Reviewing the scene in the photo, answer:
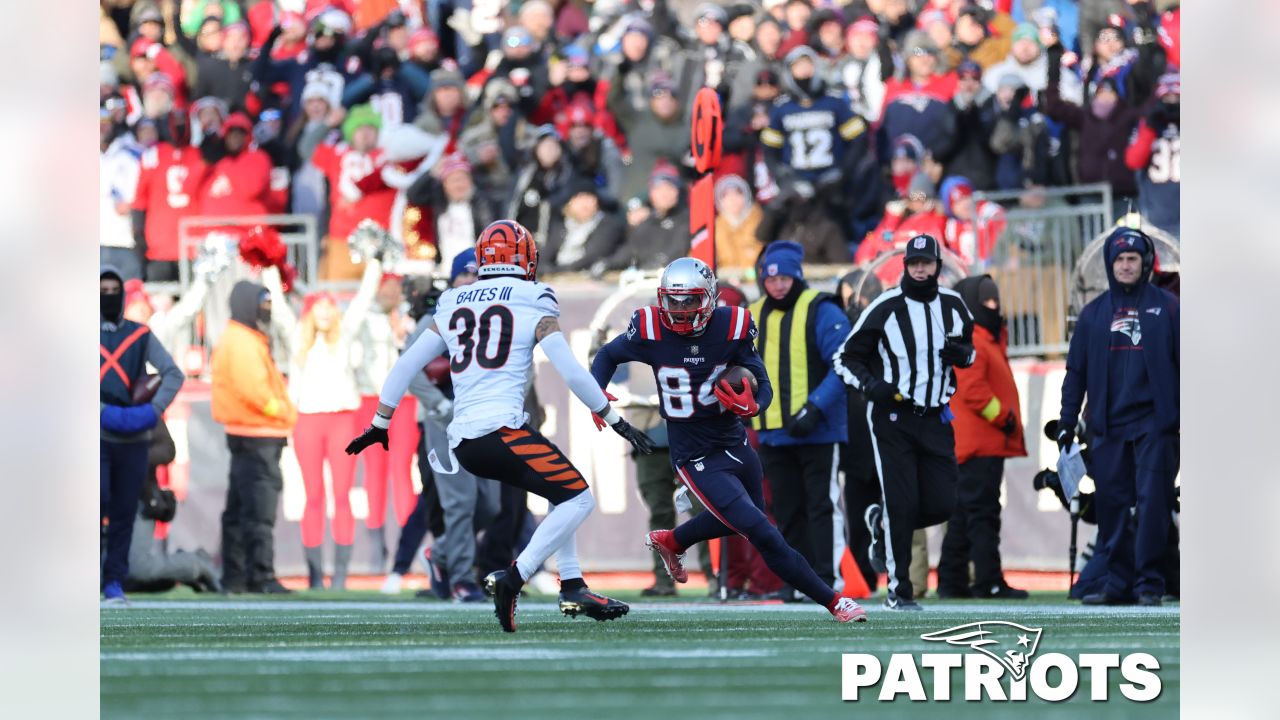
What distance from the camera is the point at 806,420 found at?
12016mm

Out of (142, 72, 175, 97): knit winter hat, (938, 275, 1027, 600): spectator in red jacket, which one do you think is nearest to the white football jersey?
(938, 275, 1027, 600): spectator in red jacket

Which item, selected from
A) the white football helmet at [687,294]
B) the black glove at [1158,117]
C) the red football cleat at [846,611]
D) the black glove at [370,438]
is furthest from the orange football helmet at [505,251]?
the black glove at [1158,117]

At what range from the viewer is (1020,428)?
13.3m

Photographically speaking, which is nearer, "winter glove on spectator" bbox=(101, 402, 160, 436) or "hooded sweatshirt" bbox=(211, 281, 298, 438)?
"winter glove on spectator" bbox=(101, 402, 160, 436)

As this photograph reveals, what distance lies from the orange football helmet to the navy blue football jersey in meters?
0.66

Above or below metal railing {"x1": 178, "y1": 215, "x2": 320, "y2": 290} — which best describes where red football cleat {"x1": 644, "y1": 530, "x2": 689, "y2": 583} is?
below

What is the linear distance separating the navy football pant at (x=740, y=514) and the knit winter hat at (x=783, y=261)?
2.31 meters

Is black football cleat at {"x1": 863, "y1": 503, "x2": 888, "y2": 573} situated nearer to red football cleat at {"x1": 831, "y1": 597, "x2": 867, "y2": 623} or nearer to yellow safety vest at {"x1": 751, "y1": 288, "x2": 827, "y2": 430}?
yellow safety vest at {"x1": 751, "y1": 288, "x2": 827, "y2": 430}

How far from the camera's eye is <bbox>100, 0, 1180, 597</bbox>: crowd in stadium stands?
15.6 meters

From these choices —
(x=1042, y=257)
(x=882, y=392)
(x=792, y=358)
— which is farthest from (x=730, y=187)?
(x=882, y=392)

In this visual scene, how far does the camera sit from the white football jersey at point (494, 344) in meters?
9.52

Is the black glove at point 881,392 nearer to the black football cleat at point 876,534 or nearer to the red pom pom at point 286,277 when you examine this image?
the black football cleat at point 876,534

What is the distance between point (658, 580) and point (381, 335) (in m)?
2.83
